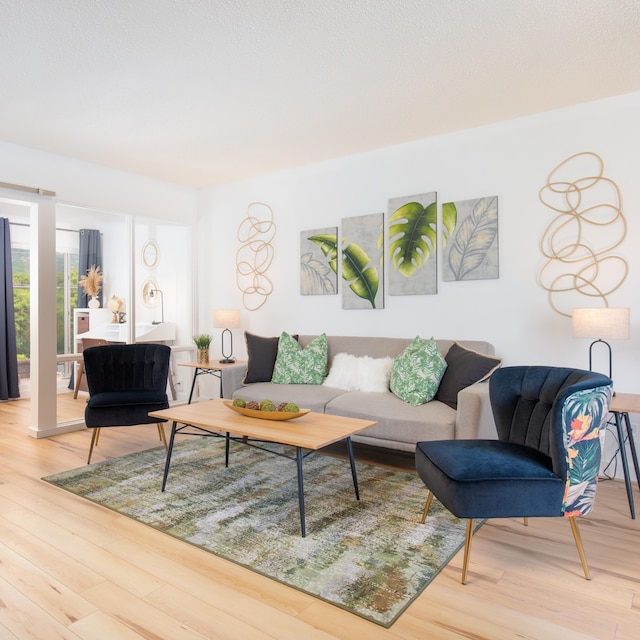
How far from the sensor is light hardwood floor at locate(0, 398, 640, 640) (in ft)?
5.45

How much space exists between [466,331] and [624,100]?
1.85m

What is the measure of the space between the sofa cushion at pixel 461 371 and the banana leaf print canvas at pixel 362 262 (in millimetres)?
1023

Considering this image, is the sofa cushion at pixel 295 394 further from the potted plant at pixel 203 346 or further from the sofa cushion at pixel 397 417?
the potted plant at pixel 203 346

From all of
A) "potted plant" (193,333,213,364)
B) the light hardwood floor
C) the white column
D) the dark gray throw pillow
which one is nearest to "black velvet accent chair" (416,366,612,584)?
the light hardwood floor

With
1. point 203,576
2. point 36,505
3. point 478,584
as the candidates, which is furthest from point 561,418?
point 36,505

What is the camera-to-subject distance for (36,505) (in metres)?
2.70

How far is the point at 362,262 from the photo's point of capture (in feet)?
14.3

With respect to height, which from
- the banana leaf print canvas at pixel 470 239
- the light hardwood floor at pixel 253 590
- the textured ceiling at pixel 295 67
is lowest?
the light hardwood floor at pixel 253 590

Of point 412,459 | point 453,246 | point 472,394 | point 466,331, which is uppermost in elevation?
point 453,246

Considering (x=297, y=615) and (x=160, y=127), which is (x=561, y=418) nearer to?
(x=297, y=615)

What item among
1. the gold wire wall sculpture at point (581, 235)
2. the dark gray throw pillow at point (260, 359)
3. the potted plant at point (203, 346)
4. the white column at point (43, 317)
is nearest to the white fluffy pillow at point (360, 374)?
the dark gray throw pillow at point (260, 359)

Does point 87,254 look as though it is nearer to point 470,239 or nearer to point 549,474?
point 470,239

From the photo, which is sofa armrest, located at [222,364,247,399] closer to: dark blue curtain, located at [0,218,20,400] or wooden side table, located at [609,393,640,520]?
wooden side table, located at [609,393,640,520]

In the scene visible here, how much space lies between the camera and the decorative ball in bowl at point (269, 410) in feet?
9.03
